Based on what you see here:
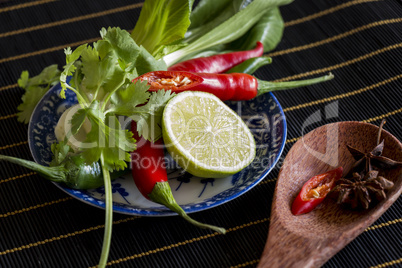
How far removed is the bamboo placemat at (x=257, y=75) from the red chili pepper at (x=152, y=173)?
13 cm

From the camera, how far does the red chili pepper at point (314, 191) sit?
1.44m

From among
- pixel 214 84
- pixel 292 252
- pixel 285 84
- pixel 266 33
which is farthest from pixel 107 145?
pixel 266 33

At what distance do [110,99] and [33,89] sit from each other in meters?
0.53

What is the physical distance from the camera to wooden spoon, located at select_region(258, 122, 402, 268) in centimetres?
129

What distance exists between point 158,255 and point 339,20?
4.89 feet

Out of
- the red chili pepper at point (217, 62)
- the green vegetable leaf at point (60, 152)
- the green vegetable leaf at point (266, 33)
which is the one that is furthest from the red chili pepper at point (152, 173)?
the green vegetable leaf at point (266, 33)

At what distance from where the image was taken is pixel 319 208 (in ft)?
4.85

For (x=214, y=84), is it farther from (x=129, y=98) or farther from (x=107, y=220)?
(x=107, y=220)

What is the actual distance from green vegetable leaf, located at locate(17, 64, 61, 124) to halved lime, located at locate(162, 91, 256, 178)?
0.58 meters

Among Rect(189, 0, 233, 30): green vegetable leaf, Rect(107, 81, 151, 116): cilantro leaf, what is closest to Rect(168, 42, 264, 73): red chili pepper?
Rect(189, 0, 233, 30): green vegetable leaf

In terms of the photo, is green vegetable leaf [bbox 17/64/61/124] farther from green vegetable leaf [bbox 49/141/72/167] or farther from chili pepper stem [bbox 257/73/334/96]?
chili pepper stem [bbox 257/73/334/96]

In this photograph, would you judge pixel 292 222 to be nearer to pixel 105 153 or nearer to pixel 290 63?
pixel 105 153

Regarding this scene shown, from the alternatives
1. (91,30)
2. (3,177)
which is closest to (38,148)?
(3,177)

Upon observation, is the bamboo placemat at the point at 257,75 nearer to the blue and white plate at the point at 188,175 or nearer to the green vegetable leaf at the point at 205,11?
the blue and white plate at the point at 188,175
